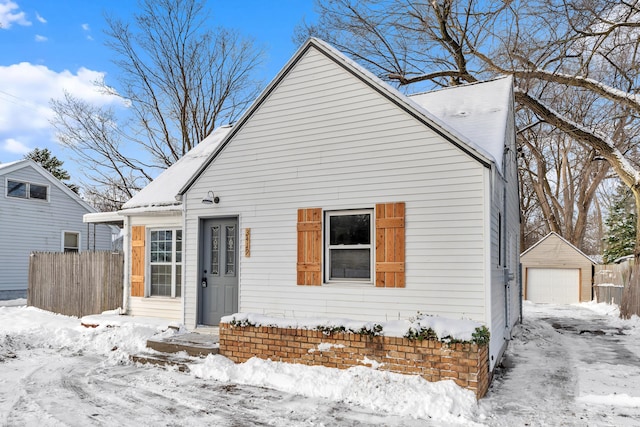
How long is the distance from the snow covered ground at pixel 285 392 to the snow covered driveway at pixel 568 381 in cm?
2

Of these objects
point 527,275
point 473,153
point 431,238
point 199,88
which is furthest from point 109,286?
point 527,275

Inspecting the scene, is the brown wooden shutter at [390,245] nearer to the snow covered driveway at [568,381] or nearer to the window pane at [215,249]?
the snow covered driveway at [568,381]

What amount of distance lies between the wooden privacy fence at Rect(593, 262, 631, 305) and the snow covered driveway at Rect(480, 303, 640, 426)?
18.7 ft

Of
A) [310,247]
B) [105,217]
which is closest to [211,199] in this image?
[310,247]

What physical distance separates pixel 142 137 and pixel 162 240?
1386 cm

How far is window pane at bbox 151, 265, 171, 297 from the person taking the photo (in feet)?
35.9

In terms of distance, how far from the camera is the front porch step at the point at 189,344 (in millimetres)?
7828

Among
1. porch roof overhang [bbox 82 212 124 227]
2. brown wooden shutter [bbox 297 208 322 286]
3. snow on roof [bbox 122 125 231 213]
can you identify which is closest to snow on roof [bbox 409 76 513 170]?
brown wooden shutter [bbox 297 208 322 286]

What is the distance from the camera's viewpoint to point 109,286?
12.1 m

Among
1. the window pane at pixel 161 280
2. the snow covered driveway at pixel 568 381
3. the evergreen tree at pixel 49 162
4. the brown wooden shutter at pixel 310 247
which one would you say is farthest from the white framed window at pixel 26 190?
the snow covered driveway at pixel 568 381

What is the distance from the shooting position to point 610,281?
19.8 metres

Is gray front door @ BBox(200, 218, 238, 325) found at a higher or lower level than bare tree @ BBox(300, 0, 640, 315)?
lower

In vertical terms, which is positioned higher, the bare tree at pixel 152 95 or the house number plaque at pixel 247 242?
the bare tree at pixel 152 95

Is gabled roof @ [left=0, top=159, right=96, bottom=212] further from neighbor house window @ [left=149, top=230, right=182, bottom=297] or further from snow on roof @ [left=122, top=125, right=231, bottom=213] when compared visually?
neighbor house window @ [left=149, top=230, right=182, bottom=297]
